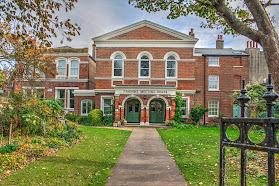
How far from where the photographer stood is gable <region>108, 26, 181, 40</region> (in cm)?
2317

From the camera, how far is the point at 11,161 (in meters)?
5.91

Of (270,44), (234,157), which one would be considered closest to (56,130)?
(234,157)

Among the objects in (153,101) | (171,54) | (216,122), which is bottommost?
(216,122)

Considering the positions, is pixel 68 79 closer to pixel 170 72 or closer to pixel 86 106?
pixel 86 106

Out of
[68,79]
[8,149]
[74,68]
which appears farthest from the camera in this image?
[74,68]

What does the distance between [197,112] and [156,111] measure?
13.4 feet

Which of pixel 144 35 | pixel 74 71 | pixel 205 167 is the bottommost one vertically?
pixel 205 167

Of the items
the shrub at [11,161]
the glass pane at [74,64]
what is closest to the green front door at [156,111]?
the glass pane at [74,64]

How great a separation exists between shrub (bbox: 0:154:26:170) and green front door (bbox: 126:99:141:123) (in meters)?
15.9

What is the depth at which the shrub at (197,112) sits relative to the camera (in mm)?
21953

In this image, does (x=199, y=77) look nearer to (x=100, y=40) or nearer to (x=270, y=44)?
(x=100, y=40)

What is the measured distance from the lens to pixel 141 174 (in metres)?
5.80

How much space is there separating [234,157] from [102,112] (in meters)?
16.3

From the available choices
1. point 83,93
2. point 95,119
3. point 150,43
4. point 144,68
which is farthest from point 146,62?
point 95,119
